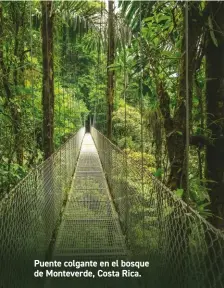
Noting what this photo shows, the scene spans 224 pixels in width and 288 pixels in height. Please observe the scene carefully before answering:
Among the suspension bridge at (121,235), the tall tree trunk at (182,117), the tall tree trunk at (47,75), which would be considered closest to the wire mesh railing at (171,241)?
the suspension bridge at (121,235)

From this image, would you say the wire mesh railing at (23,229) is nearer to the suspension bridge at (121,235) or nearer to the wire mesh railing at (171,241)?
the suspension bridge at (121,235)

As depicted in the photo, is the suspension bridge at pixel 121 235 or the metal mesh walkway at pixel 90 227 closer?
the suspension bridge at pixel 121 235

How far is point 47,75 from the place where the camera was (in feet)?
12.7

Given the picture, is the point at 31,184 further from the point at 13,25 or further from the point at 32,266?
the point at 13,25

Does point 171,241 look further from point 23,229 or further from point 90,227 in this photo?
point 90,227

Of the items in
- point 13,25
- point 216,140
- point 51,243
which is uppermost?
point 13,25

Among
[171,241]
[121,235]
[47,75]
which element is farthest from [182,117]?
[47,75]

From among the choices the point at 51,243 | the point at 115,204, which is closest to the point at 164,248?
the point at 51,243

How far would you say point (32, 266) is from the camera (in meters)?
1.68

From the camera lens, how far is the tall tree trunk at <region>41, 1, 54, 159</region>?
375cm

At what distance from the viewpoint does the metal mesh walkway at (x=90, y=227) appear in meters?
2.56

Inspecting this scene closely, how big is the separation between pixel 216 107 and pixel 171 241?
0.71 meters

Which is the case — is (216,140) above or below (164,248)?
above

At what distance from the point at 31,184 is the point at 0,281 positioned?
827 millimetres
